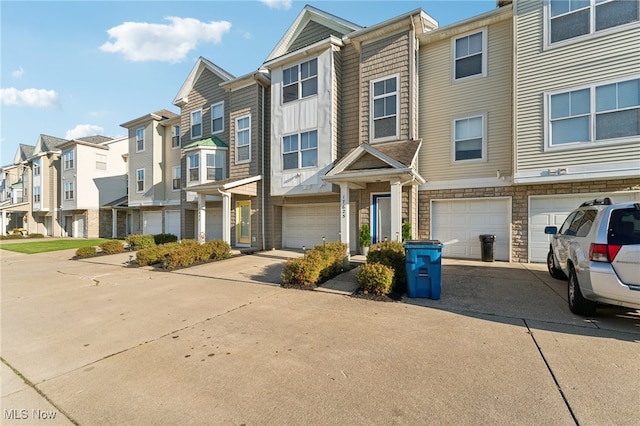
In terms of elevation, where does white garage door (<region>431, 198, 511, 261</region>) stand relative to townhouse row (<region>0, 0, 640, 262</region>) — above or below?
below

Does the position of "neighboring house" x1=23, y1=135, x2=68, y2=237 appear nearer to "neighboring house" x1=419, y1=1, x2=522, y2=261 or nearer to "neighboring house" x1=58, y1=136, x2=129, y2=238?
"neighboring house" x1=58, y1=136, x2=129, y2=238

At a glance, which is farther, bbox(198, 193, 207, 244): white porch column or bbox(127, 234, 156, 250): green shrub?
bbox(127, 234, 156, 250): green shrub

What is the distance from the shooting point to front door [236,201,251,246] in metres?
15.2

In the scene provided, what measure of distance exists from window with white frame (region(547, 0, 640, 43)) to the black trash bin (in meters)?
6.62

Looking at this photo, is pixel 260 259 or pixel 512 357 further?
pixel 260 259

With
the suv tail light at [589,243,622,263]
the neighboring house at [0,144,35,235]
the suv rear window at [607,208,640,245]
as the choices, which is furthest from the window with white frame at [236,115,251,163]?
the neighboring house at [0,144,35,235]

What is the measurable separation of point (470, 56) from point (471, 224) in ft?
21.0

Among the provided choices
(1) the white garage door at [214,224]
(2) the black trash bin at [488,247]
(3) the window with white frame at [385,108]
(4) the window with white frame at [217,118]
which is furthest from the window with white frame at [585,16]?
(1) the white garage door at [214,224]

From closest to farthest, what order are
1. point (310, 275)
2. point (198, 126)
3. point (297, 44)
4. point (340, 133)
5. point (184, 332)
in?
1. point (184, 332)
2. point (310, 275)
3. point (340, 133)
4. point (297, 44)
5. point (198, 126)

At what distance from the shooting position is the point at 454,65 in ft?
37.7

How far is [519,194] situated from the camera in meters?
10.3

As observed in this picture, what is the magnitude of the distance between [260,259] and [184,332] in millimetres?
7199

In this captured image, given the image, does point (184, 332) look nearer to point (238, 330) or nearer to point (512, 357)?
point (238, 330)

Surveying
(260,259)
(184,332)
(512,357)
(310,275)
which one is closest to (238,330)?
(184,332)
